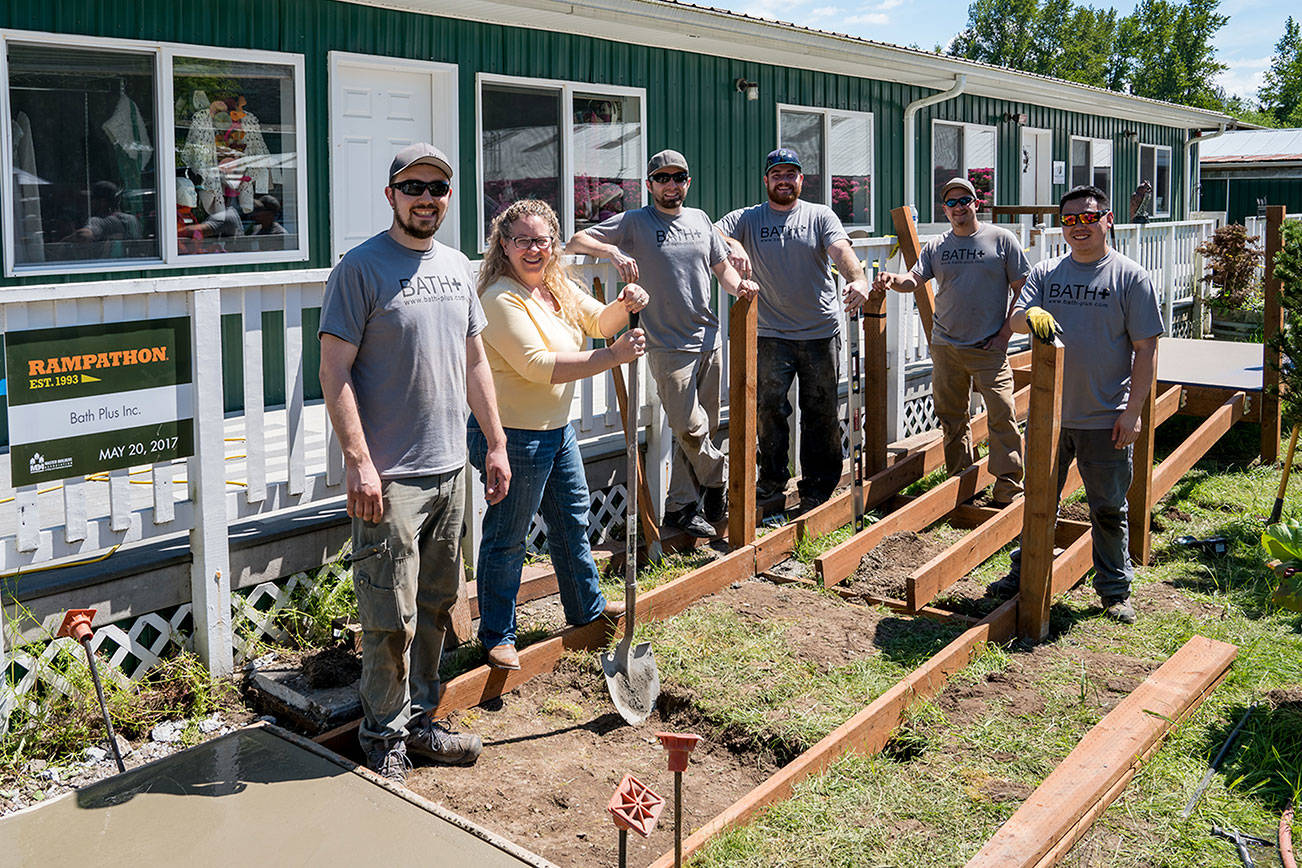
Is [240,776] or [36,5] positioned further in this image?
[36,5]

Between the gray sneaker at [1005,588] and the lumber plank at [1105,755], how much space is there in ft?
3.06

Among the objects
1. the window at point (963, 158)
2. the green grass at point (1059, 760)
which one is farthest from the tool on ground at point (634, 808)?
the window at point (963, 158)

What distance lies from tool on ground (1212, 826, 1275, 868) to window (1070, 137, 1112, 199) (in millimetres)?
15025

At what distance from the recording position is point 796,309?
6.48 metres

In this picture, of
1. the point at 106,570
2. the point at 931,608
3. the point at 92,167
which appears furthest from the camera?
the point at 92,167

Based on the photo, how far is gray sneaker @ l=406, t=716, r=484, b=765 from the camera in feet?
13.4

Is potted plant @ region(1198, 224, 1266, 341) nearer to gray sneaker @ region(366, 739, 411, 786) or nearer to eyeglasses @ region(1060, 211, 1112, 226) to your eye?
eyeglasses @ region(1060, 211, 1112, 226)

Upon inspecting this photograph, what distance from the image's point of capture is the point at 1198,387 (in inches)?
341

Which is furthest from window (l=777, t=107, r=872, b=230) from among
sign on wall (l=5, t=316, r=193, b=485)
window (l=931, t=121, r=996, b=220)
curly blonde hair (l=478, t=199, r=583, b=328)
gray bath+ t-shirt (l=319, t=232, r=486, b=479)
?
gray bath+ t-shirt (l=319, t=232, r=486, b=479)

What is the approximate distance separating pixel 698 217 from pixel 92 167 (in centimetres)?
355

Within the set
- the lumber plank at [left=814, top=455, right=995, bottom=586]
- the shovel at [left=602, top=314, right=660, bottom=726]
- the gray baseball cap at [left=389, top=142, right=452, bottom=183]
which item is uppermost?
the gray baseball cap at [left=389, top=142, right=452, bottom=183]

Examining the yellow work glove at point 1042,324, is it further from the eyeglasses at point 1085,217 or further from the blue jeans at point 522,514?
the blue jeans at point 522,514

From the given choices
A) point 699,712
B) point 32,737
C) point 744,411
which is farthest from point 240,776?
point 744,411

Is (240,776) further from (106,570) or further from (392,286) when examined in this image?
(392,286)
